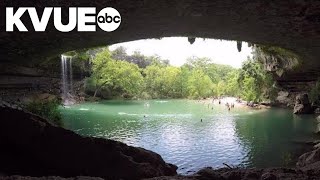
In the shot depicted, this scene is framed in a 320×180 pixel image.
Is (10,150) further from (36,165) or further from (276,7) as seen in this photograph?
(276,7)

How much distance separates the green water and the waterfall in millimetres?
10123

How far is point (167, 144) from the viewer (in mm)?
17844

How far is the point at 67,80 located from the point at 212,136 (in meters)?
25.1

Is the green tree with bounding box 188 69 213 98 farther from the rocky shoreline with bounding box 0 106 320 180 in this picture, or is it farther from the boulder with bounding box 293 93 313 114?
the rocky shoreline with bounding box 0 106 320 180

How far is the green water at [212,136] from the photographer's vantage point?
14617mm

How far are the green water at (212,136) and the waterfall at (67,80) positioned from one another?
1012 cm

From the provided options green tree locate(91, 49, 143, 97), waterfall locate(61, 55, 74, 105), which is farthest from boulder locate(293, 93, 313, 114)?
green tree locate(91, 49, 143, 97)

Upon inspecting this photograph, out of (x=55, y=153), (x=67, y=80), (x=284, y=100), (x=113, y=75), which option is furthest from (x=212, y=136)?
(x=113, y=75)

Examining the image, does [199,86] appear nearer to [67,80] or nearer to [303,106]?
[67,80]

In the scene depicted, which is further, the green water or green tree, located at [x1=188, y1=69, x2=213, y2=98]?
green tree, located at [x1=188, y1=69, x2=213, y2=98]

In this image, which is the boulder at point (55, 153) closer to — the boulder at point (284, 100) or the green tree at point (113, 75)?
the boulder at point (284, 100)

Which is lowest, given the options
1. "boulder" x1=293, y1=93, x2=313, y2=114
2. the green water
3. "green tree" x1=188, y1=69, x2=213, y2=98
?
the green water

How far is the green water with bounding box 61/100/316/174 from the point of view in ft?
48.0

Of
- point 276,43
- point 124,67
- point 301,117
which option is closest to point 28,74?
point 276,43
